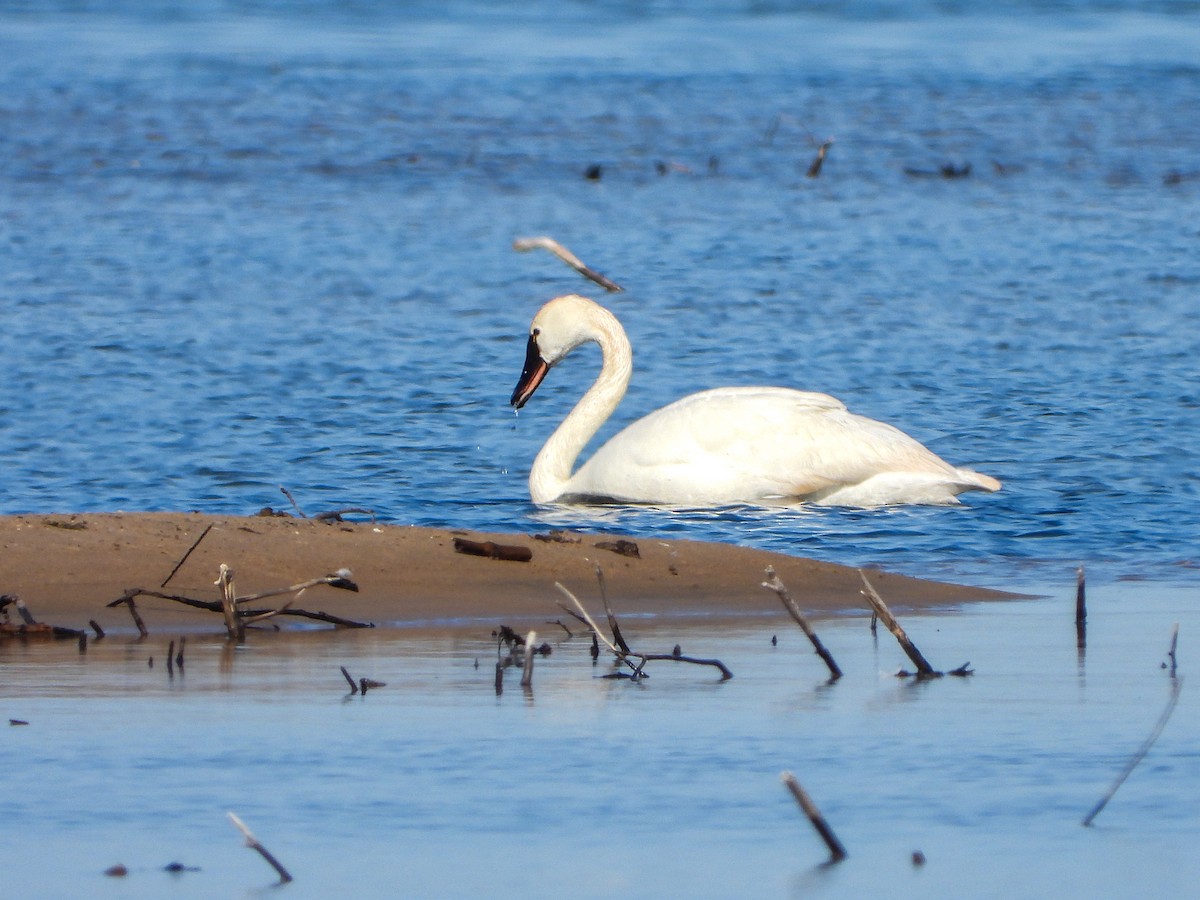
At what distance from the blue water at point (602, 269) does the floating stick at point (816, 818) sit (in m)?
4.97

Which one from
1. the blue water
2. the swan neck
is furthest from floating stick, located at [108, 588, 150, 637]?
the swan neck

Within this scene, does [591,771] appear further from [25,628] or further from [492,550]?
[492,550]

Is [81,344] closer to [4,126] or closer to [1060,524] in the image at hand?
[1060,524]

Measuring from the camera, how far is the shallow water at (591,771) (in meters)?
4.49

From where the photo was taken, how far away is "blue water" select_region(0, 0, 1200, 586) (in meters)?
11.8

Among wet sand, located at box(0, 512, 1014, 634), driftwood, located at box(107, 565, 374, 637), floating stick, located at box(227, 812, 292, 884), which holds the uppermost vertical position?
floating stick, located at box(227, 812, 292, 884)

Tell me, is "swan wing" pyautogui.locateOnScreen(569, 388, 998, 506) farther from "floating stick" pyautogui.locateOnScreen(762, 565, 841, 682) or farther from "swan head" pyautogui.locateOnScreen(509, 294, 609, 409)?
"floating stick" pyautogui.locateOnScreen(762, 565, 841, 682)

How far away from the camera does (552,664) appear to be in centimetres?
686

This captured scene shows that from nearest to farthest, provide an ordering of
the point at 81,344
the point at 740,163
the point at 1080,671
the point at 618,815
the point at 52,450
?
1. the point at 618,815
2. the point at 1080,671
3. the point at 52,450
4. the point at 81,344
5. the point at 740,163

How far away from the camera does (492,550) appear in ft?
28.8

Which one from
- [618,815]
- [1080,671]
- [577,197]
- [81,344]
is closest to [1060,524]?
[1080,671]

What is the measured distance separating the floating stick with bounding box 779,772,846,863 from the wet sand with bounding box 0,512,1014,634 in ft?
11.6

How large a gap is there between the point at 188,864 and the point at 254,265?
636 inches

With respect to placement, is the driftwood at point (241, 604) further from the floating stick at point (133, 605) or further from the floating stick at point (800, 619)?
the floating stick at point (800, 619)
